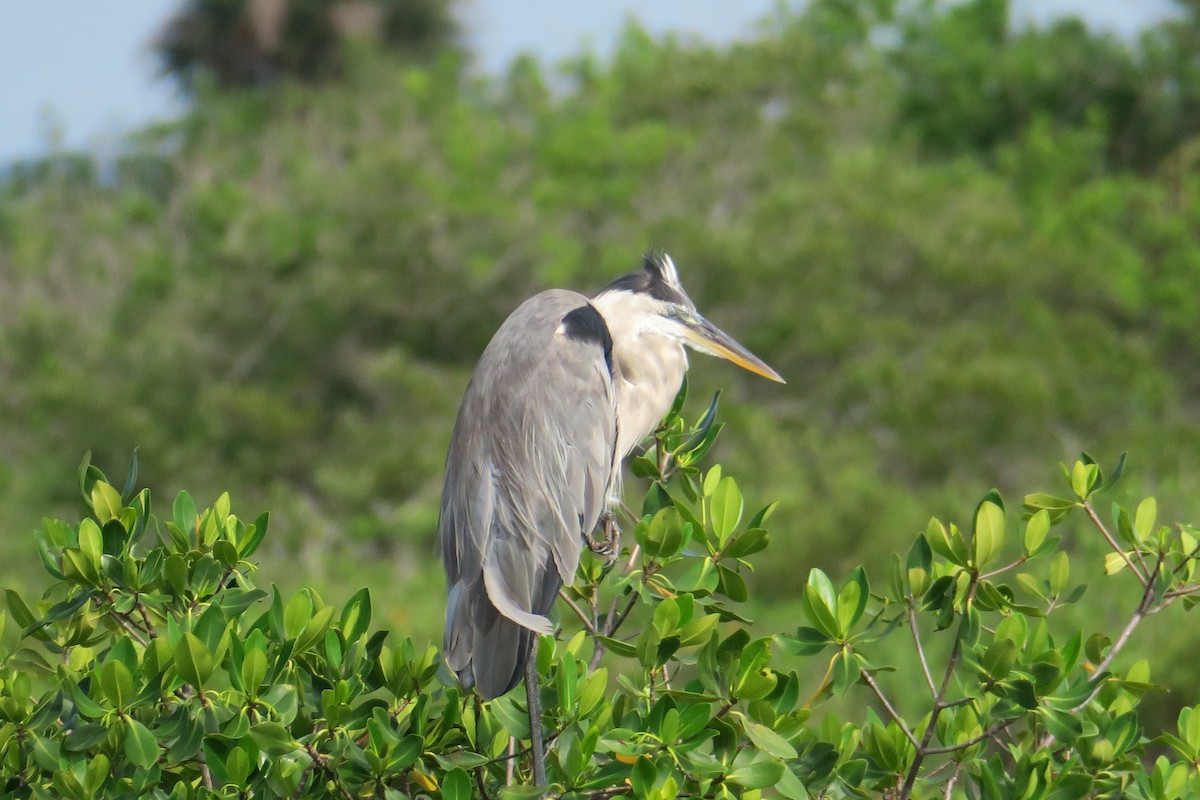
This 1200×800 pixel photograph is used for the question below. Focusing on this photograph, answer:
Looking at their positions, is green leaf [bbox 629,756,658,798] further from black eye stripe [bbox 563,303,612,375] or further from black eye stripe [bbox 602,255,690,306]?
black eye stripe [bbox 602,255,690,306]

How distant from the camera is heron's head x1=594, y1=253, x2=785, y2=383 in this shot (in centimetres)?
430

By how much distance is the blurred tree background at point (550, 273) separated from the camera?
50.4ft

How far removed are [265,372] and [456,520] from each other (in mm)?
13866

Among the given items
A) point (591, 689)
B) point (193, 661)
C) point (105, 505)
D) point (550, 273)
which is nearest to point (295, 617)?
point (193, 661)

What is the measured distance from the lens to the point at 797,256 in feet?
59.1

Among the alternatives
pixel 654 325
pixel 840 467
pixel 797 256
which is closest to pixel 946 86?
pixel 797 256

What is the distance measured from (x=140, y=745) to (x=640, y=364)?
2080 millimetres

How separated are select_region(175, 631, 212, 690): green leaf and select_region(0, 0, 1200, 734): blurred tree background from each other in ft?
28.0

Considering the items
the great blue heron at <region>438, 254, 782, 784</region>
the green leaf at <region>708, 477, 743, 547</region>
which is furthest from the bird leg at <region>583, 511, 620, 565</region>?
the green leaf at <region>708, 477, 743, 547</region>

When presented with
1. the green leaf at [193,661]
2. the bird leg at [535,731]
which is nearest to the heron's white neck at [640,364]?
the bird leg at [535,731]

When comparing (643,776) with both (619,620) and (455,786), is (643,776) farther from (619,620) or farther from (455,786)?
(619,620)

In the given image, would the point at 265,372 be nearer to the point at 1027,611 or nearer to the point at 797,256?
the point at 797,256

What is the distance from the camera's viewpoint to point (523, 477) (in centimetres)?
354

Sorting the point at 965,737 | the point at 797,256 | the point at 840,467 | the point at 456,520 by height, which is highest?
the point at 456,520
